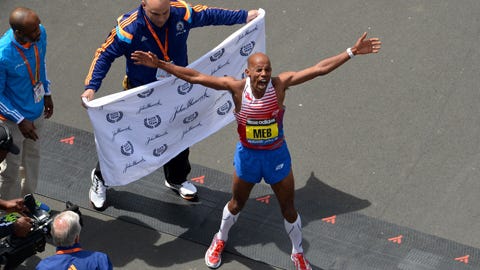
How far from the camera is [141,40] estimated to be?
704 centimetres

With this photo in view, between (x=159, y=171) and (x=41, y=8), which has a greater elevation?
(x=41, y=8)

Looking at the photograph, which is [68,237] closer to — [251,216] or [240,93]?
[240,93]

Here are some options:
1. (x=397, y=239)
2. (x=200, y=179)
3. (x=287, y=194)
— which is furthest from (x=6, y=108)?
(x=397, y=239)

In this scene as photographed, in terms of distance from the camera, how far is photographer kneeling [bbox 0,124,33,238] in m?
6.49

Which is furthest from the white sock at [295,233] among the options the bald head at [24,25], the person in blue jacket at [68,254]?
the bald head at [24,25]

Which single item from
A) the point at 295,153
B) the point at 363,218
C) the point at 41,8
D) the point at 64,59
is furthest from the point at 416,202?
the point at 41,8

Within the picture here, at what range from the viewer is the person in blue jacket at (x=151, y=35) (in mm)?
6996

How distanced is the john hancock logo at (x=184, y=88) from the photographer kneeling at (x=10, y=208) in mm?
1604

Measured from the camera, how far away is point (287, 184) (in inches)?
273

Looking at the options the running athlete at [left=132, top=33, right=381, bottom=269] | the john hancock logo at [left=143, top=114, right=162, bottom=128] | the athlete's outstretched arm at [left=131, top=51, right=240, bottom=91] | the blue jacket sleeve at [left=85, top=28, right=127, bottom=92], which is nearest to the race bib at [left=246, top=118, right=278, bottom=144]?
the running athlete at [left=132, top=33, right=381, bottom=269]

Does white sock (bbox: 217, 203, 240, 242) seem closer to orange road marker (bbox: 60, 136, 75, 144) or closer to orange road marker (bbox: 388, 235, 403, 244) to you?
orange road marker (bbox: 388, 235, 403, 244)

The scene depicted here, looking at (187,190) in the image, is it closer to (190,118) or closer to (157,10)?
(190,118)

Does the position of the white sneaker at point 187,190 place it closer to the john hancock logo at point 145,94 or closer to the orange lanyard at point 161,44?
the john hancock logo at point 145,94

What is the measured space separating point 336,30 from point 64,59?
3.26 metres
